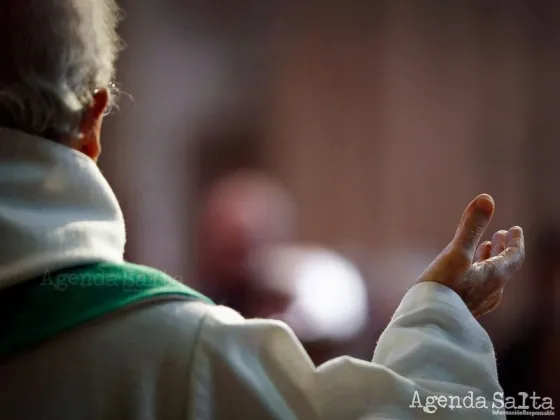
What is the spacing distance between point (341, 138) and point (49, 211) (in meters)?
0.92

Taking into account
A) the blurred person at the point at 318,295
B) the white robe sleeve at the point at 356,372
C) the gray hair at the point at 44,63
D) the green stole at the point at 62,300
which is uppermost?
the gray hair at the point at 44,63

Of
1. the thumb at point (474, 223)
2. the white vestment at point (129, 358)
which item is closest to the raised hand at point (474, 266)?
the thumb at point (474, 223)

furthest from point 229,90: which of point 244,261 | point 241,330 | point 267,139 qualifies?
point 241,330

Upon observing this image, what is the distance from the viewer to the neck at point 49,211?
1.52 feet

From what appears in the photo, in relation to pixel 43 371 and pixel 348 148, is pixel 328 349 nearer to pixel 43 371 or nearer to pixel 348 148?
Result: pixel 348 148

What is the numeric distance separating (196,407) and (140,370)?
0.04m

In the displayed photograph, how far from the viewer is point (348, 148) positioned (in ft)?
4.41

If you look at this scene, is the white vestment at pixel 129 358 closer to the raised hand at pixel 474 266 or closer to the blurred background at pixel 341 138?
the raised hand at pixel 474 266

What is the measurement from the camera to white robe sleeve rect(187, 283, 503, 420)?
18.4 inches

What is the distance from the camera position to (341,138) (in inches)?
53.2

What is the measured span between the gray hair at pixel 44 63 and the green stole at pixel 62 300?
0.11 meters

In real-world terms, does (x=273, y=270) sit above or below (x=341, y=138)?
below

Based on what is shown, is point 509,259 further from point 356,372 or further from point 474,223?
point 356,372

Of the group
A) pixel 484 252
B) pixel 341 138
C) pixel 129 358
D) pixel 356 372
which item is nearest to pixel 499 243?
pixel 484 252
